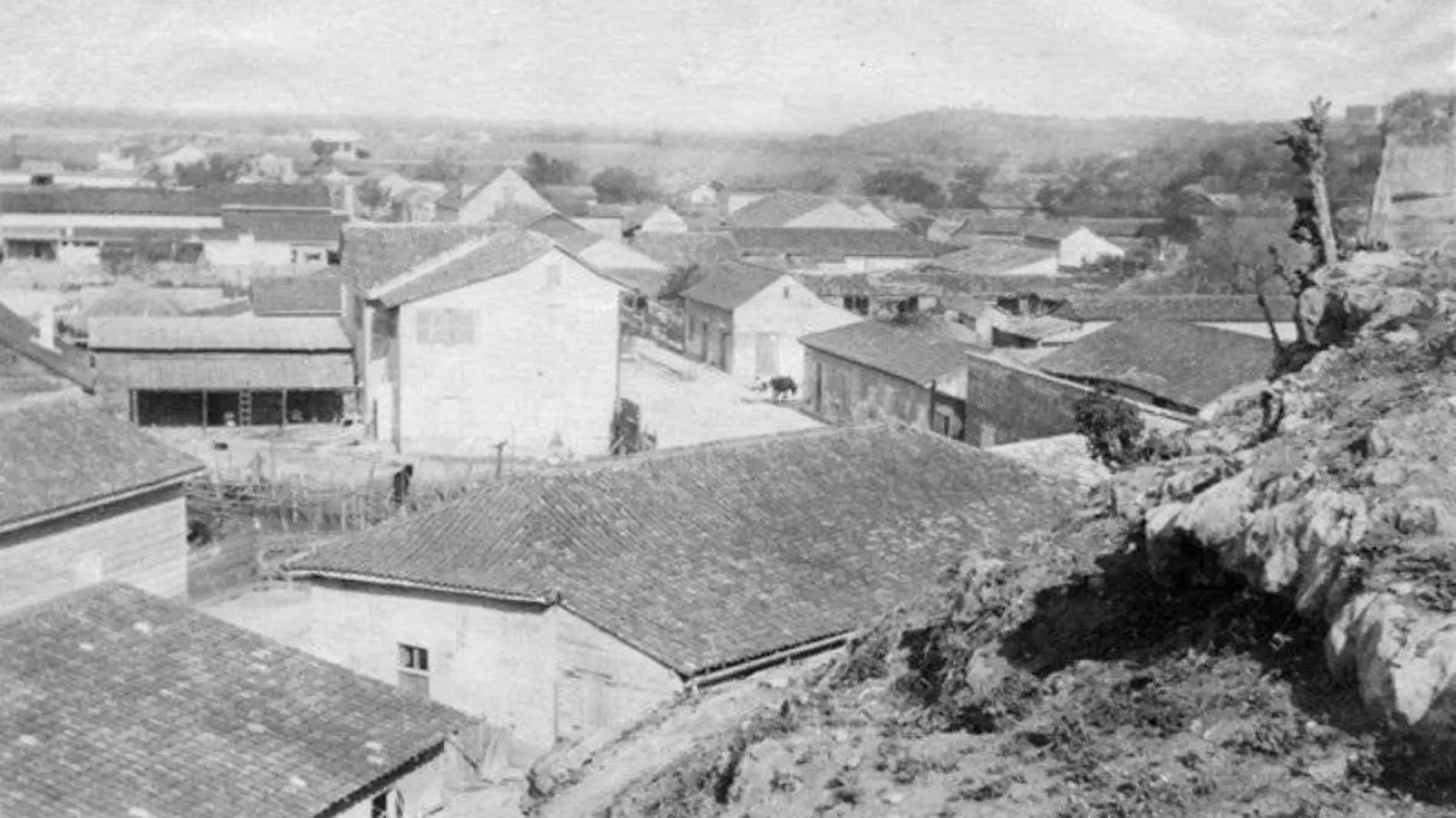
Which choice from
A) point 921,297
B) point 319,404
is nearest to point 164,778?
point 319,404

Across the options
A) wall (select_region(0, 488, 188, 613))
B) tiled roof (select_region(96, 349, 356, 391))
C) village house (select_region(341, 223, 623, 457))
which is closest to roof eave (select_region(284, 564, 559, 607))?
wall (select_region(0, 488, 188, 613))

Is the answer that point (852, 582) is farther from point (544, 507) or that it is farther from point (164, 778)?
point (164, 778)

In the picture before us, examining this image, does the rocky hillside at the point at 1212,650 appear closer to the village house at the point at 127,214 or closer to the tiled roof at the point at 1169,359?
the tiled roof at the point at 1169,359

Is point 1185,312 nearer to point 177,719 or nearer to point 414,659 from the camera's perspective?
point 414,659

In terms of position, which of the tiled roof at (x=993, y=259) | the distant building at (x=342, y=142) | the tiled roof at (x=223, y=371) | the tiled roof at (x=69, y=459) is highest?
the distant building at (x=342, y=142)

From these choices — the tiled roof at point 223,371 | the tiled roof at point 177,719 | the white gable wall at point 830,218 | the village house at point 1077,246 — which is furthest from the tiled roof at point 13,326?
the white gable wall at point 830,218

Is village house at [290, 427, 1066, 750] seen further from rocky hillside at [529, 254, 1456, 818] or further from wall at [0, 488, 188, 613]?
rocky hillside at [529, 254, 1456, 818]
